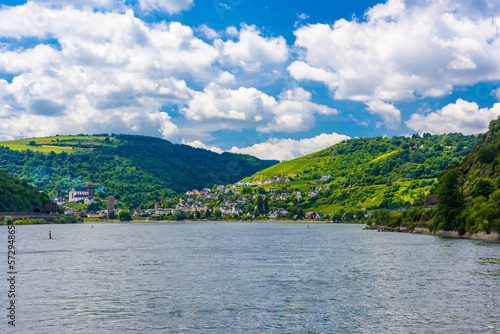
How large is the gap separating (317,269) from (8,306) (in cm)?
3180

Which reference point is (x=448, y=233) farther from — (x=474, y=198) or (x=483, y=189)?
(x=483, y=189)

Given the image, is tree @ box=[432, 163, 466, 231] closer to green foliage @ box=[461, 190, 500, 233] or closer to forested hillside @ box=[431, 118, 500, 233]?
→ forested hillside @ box=[431, 118, 500, 233]

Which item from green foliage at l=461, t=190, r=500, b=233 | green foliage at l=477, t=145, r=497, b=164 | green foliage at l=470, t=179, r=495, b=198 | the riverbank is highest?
green foliage at l=477, t=145, r=497, b=164

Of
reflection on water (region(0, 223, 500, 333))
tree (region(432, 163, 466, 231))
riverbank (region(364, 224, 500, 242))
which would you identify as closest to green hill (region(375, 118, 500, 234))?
tree (region(432, 163, 466, 231))

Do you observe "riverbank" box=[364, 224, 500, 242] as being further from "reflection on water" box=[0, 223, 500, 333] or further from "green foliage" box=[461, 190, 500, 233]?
"reflection on water" box=[0, 223, 500, 333]

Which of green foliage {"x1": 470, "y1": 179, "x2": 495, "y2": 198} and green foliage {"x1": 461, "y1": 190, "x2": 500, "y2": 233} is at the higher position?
green foliage {"x1": 470, "y1": 179, "x2": 495, "y2": 198}

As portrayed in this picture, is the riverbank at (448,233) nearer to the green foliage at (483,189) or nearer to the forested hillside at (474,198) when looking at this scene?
the forested hillside at (474,198)

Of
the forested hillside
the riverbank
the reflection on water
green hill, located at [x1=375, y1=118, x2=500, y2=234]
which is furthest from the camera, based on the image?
green hill, located at [x1=375, y1=118, x2=500, y2=234]

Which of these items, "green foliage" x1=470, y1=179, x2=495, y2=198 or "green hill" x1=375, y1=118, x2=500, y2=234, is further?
"green foliage" x1=470, y1=179, x2=495, y2=198

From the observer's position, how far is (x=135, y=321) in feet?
93.6

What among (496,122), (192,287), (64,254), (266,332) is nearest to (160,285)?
(192,287)

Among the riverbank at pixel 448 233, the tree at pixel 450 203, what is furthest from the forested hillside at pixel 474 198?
the riverbank at pixel 448 233

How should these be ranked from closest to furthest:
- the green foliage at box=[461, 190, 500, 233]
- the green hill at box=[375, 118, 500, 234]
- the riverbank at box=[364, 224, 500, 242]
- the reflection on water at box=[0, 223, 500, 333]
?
the reflection on water at box=[0, 223, 500, 333], the green foliage at box=[461, 190, 500, 233], the riverbank at box=[364, 224, 500, 242], the green hill at box=[375, 118, 500, 234]

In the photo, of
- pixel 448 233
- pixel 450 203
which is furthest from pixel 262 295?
pixel 448 233
